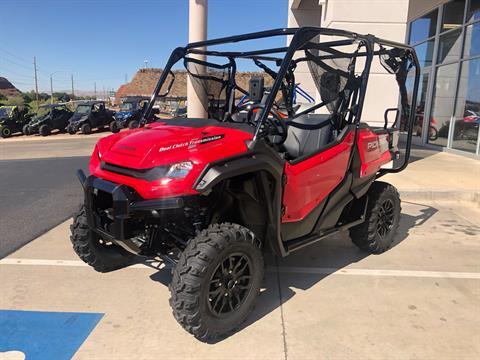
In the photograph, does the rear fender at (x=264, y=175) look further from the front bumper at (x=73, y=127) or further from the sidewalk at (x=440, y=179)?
the front bumper at (x=73, y=127)

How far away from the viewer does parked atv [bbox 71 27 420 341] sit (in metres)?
2.61

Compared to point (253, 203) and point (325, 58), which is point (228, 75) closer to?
point (325, 58)

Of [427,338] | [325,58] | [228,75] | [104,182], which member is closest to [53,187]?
[228,75]

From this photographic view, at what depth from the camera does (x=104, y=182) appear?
281 centimetres

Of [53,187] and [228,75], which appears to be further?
[53,187]

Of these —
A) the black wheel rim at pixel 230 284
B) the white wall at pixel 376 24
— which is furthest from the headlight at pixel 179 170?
the white wall at pixel 376 24

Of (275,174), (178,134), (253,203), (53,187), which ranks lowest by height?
(53,187)

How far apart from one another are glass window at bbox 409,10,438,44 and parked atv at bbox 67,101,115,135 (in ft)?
46.8

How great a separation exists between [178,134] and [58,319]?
1566 mm

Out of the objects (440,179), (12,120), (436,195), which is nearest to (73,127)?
(12,120)

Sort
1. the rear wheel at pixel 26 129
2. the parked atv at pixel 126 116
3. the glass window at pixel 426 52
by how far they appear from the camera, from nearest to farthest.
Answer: the glass window at pixel 426 52, the rear wheel at pixel 26 129, the parked atv at pixel 126 116

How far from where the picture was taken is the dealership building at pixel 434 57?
814 cm

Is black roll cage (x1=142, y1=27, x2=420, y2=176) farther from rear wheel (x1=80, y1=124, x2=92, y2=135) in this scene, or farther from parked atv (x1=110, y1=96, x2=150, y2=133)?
rear wheel (x1=80, y1=124, x2=92, y2=135)

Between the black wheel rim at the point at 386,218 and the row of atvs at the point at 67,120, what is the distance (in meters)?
16.7
